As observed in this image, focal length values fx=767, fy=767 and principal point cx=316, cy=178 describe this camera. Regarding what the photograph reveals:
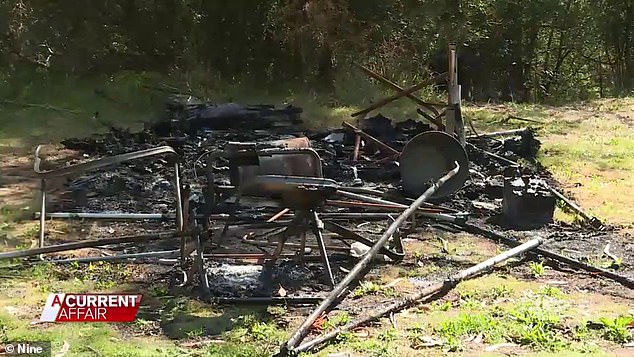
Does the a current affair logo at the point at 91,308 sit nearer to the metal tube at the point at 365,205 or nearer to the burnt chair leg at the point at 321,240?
the burnt chair leg at the point at 321,240

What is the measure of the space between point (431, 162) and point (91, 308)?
3486 millimetres

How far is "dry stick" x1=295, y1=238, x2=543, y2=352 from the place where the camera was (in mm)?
3569

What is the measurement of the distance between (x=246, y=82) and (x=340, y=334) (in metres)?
9.74

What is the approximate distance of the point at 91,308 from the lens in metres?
4.01

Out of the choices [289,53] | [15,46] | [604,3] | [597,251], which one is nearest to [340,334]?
[597,251]

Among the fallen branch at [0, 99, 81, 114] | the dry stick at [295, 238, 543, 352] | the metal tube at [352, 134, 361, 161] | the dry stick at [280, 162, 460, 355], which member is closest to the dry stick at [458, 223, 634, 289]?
the dry stick at [295, 238, 543, 352]

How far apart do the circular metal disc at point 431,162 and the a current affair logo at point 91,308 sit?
3.02 m

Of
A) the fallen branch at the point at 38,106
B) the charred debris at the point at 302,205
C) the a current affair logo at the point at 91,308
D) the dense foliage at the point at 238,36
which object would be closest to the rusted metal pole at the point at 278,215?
the charred debris at the point at 302,205

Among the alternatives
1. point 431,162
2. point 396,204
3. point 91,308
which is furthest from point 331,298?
point 431,162

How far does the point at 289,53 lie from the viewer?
1303cm

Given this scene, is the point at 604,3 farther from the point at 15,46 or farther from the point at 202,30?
the point at 15,46

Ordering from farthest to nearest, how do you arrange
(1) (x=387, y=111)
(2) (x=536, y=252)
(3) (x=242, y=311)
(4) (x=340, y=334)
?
(1) (x=387, y=111)
(2) (x=536, y=252)
(3) (x=242, y=311)
(4) (x=340, y=334)

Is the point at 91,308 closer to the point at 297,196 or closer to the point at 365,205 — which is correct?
the point at 297,196

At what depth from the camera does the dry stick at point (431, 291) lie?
3569 mm
